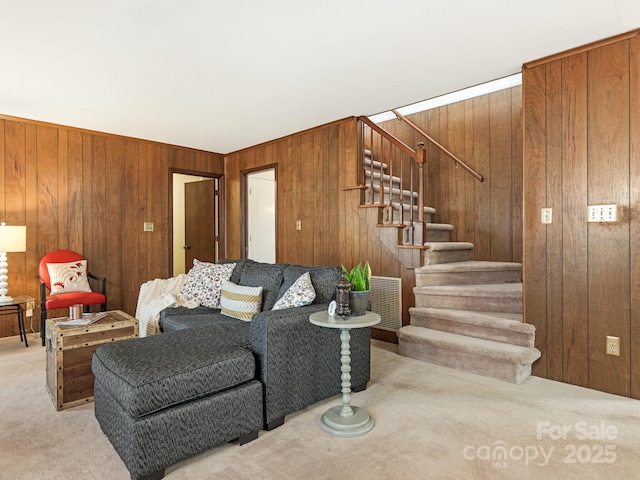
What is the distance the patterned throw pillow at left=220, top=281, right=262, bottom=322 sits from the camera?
2875 millimetres

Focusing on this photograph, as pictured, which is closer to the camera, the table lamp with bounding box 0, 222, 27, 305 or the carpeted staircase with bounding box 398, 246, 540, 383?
the carpeted staircase with bounding box 398, 246, 540, 383

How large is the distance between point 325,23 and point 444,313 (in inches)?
95.9

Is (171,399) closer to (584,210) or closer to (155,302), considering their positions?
(155,302)

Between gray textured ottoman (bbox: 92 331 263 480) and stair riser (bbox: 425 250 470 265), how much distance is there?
214cm

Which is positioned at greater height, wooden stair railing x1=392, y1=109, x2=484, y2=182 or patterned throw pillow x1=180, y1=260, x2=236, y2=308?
wooden stair railing x1=392, y1=109, x2=484, y2=182

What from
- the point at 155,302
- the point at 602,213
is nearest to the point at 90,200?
the point at 155,302

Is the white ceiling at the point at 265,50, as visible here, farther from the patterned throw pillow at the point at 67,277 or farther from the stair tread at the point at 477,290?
the stair tread at the point at 477,290

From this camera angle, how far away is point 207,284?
3451mm

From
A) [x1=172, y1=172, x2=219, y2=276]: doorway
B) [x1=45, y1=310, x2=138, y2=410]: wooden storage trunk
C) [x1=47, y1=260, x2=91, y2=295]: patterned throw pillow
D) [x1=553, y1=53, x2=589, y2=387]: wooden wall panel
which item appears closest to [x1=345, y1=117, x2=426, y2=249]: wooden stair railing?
[x1=553, y1=53, x2=589, y2=387]: wooden wall panel

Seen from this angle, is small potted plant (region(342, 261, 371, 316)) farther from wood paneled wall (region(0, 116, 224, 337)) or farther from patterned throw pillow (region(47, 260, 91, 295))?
wood paneled wall (region(0, 116, 224, 337))

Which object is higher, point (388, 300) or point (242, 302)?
point (242, 302)

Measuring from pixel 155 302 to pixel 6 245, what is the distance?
1.53 metres

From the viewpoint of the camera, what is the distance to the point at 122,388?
1.67 meters

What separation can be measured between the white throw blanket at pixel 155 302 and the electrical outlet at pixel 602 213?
Result: 3.16m
